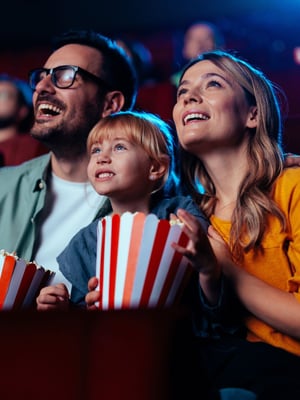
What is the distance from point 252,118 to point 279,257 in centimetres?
26

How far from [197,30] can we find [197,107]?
2105mm

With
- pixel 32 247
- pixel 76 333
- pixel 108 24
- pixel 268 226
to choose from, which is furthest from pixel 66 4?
pixel 76 333

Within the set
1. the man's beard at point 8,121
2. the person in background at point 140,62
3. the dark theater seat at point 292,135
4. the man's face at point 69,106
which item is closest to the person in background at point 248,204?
the dark theater seat at point 292,135

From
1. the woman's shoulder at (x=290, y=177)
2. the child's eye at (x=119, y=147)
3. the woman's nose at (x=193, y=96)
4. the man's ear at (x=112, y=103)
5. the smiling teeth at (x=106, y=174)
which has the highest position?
the man's ear at (x=112, y=103)

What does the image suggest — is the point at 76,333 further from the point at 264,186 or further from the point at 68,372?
the point at 264,186

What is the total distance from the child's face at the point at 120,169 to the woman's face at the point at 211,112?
0.25 feet

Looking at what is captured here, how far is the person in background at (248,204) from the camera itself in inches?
33.1

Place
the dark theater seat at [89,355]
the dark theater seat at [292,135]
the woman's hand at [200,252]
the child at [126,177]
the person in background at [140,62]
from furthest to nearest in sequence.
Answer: the person in background at [140,62] → the dark theater seat at [292,135] → the child at [126,177] → the woman's hand at [200,252] → the dark theater seat at [89,355]

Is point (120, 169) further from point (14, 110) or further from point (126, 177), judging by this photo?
point (14, 110)

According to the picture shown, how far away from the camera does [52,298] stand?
0.94 metres

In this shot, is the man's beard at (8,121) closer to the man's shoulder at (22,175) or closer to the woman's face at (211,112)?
the man's shoulder at (22,175)

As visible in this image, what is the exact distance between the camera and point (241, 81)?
1115 mm

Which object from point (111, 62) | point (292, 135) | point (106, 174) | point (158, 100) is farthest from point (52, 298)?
point (158, 100)

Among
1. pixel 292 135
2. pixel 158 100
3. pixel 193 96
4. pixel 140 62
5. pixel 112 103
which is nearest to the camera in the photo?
pixel 193 96
